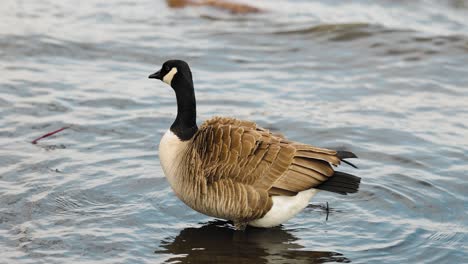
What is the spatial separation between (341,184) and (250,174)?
2.75 feet

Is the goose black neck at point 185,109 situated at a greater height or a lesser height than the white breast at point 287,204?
greater

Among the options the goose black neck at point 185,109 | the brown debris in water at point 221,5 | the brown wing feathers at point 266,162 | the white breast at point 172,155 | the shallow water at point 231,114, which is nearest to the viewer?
the brown wing feathers at point 266,162

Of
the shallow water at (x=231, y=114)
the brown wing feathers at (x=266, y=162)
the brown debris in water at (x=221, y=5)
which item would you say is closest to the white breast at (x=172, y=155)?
the brown wing feathers at (x=266, y=162)

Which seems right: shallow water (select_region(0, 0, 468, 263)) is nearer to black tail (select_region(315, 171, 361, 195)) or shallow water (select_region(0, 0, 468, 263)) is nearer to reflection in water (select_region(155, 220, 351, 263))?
reflection in water (select_region(155, 220, 351, 263))

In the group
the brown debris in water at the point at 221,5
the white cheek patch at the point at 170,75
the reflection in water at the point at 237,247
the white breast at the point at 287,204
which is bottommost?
the reflection in water at the point at 237,247

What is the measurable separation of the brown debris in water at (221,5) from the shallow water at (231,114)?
245mm

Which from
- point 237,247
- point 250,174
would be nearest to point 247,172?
point 250,174

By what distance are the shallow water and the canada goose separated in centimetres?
37

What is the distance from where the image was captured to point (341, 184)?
289 inches

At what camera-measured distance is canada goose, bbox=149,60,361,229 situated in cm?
746

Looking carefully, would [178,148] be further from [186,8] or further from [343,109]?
[186,8]

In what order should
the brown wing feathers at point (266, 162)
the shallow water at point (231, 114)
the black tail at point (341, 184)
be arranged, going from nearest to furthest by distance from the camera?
the black tail at point (341, 184) < the brown wing feathers at point (266, 162) < the shallow water at point (231, 114)

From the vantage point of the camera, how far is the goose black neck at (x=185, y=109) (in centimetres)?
792

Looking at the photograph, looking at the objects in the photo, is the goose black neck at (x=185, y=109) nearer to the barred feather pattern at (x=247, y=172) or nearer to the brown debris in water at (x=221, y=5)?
the barred feather pattern at (x=247, y=172)
